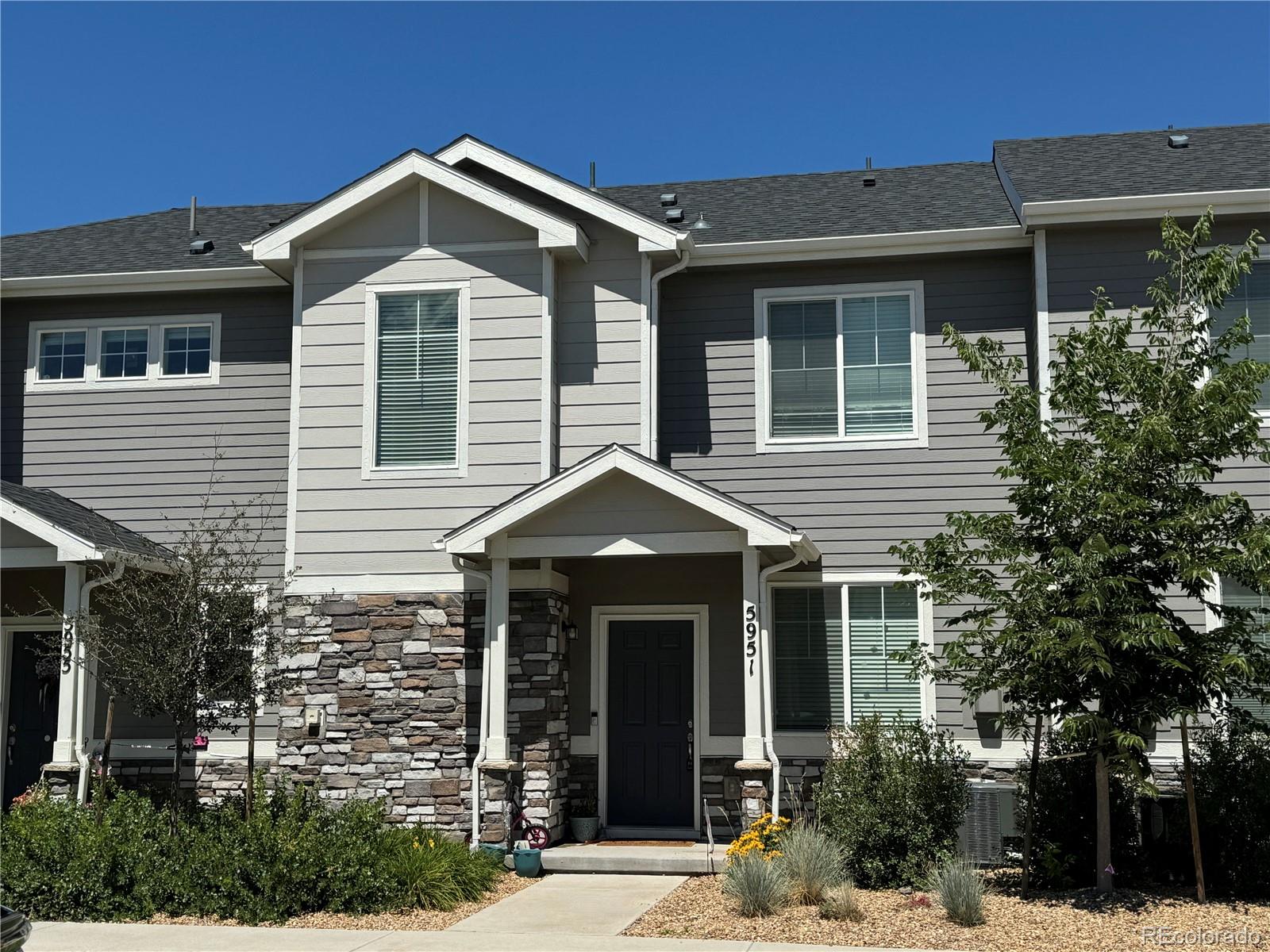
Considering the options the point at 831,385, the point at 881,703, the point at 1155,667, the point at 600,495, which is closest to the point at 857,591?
the point at 881,703

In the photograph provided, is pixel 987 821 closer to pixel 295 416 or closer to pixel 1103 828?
pixel 1103 828

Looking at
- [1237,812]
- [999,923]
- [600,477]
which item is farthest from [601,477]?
[1237,812]

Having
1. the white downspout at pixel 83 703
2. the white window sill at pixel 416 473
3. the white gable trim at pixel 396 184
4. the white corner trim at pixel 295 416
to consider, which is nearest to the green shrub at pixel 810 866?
the white window sill at pixel 416 473

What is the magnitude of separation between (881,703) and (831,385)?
324 centimetres

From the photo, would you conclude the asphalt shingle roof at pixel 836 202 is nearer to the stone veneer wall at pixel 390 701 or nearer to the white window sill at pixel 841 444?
the white window sill at pixel 841 444

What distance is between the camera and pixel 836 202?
14.5 meters

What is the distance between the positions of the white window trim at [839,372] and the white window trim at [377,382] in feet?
9.75

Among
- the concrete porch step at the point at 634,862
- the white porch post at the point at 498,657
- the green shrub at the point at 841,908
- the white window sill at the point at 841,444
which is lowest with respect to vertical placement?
the concrete porch step at the point at 634,862

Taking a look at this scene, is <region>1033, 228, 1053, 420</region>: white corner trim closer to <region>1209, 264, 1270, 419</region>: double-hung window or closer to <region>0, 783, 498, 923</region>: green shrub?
<region>1209, 264, 1270, 419</region>: double-hung window

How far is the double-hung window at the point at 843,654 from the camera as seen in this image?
40.8 ft

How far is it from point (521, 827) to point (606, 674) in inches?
77.4

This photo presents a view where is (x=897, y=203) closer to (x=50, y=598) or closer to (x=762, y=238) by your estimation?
(x=762, y=238)

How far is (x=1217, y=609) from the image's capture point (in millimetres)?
9516

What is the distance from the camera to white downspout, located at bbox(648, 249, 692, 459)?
41.7 feet
